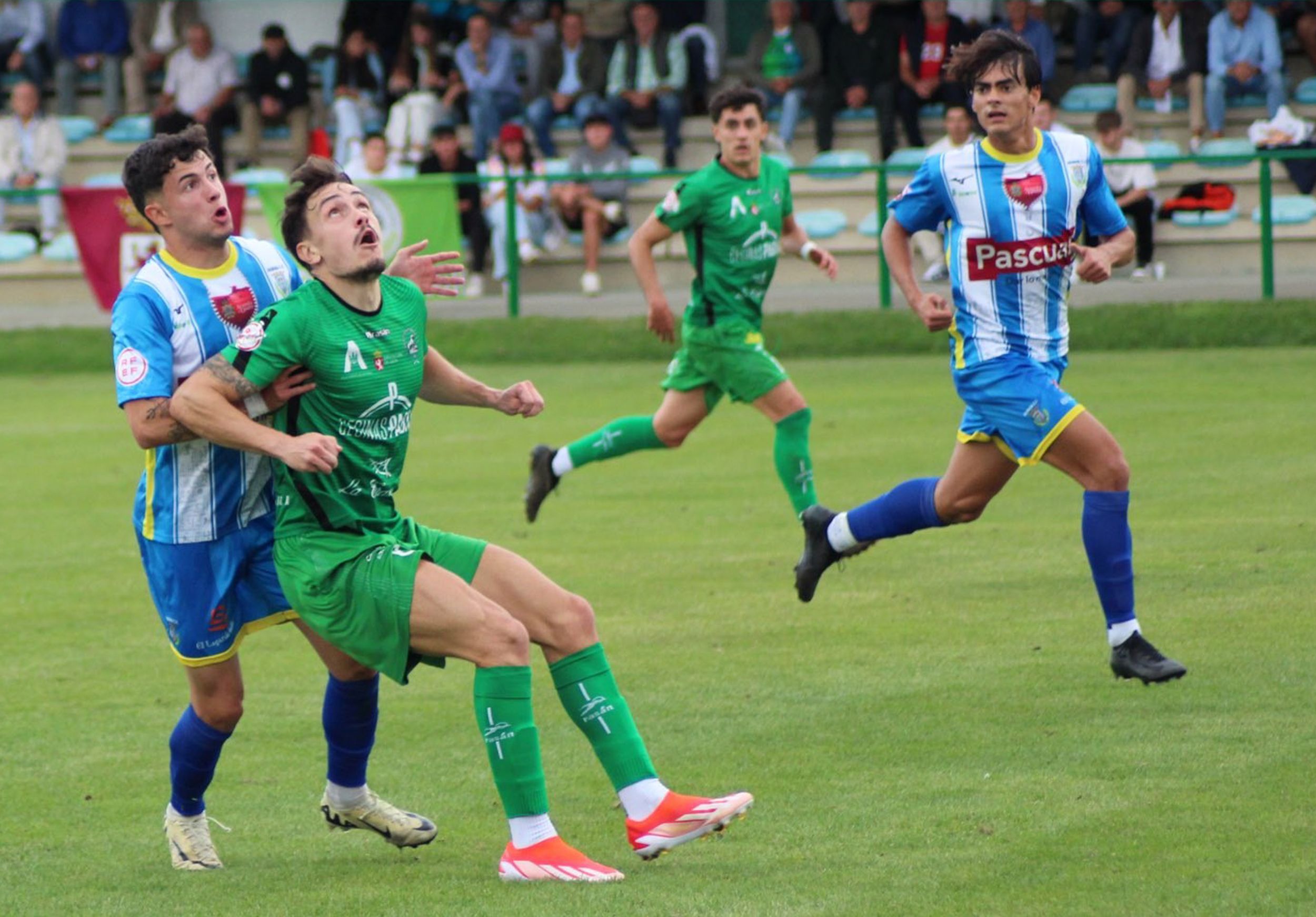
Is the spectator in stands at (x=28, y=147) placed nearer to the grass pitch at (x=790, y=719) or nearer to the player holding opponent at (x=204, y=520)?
the grass pitch at (x=790, y=719)

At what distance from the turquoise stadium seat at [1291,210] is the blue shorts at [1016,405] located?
1134 cm

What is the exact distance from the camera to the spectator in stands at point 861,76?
66.3ft

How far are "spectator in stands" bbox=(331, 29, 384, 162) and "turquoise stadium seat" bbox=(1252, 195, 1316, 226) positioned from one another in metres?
10.6

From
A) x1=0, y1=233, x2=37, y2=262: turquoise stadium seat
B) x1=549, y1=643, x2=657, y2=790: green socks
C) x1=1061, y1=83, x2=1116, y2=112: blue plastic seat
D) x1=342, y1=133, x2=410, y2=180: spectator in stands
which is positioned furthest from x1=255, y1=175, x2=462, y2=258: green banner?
x1=549, y1=643, x2=657, y2=790: green socks

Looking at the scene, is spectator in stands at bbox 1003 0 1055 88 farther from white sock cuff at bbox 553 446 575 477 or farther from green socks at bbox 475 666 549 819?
green socks at bbox 475 666 549 819

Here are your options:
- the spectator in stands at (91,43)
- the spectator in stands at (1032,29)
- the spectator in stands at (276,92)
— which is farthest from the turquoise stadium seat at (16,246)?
the spectator in stands at (1032,29)

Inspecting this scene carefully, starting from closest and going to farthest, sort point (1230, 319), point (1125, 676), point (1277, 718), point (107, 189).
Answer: point (1277, 718)
point (1125, 676)
point (1230, 319)
point (107, 189)

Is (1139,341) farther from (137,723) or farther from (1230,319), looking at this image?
(137,723)

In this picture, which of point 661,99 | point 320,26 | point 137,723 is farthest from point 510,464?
point 320,26

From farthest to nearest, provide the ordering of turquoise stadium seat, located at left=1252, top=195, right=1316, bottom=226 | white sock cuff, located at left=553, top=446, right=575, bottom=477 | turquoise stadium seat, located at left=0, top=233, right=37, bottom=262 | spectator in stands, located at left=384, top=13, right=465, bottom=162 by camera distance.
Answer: spectator in stands, located at left=384, top=13, right=465, bottom=162 → turquoise stadium seat, located at left=0, top=233, right=37, bottom=262 → turquoise stadium seat, located at left=1252, top=195, right=1316, bottom=226 → white sock cuff, located at left=553, top=446, right=575, bottom=477

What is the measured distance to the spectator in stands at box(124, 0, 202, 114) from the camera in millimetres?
23906

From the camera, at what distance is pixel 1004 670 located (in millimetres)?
6309

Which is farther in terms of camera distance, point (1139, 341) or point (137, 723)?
point (1139, 341)

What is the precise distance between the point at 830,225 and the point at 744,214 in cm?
944
